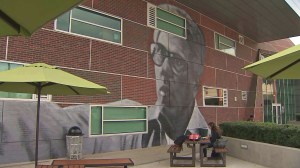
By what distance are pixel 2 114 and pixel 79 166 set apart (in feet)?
16.1

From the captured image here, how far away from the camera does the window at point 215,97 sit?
65.6 ft

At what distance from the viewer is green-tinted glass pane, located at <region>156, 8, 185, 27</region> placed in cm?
1697

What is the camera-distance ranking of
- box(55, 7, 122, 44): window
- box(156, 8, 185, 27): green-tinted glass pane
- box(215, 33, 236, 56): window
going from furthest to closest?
box(215, 33, 236, 56): window < box(156, 8, 185, 27): green-tinted glass pane < box(55, 7, 122, 44): window

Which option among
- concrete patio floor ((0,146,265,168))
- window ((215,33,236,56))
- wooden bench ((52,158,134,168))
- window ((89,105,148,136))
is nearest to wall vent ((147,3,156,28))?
window ((89,105,148,136))

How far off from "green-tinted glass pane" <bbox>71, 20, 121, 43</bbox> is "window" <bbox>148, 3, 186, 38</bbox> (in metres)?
2.57

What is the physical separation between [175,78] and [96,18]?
5.73 metres

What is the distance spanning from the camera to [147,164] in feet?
35.6

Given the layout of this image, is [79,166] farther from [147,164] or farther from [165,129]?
[165,129]

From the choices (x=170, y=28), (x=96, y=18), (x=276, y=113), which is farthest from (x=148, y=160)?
(x=276, y=113)

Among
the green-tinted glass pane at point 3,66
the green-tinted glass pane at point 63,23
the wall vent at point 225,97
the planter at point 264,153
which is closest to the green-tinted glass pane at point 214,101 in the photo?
the wall vent at point 225,97

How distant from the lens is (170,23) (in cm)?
1767

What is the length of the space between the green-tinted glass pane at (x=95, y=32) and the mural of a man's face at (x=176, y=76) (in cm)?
257

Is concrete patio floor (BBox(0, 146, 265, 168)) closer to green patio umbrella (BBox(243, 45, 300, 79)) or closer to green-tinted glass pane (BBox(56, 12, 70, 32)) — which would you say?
green-tinted glass pane (BBox(56, 12, 70, 32))

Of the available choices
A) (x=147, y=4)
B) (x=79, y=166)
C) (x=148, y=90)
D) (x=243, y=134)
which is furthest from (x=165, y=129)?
(x=79, y=166)
